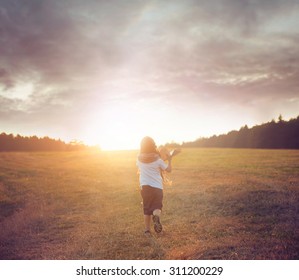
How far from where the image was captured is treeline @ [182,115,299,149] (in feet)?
113

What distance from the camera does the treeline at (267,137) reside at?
3444 centimetres

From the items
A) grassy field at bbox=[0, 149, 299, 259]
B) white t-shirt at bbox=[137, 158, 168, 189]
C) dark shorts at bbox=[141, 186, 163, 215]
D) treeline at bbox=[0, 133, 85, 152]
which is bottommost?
grassy field at bbox=[0, 149, 299, 259]

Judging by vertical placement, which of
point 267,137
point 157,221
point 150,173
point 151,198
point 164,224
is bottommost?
point 164,224

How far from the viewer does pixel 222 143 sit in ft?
221

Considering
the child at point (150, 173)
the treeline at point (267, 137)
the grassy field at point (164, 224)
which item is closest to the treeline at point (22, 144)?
the grassy field at point (164, 224)

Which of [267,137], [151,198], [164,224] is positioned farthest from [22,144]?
[267,137]

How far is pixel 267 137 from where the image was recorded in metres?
41.3

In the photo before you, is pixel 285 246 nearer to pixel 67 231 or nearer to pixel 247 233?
pixel 247 233

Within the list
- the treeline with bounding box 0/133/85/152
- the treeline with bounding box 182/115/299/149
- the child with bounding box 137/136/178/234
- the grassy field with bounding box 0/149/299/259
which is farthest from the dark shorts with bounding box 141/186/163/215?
the treeline with bounding box 182/115/299/149

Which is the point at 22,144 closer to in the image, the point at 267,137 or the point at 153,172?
the point at 153,172

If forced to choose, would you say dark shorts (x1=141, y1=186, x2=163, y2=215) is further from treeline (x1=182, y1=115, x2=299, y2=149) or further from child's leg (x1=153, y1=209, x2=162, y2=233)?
treeline (x1=182, y1=115, x2=299, y2=149)

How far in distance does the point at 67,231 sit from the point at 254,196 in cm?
756

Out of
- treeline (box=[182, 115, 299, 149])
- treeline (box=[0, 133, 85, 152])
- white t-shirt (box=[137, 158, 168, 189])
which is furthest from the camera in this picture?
treeline (box=[182, 115, 299, 149])

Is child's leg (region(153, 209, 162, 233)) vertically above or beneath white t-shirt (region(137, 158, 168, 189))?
beneath
